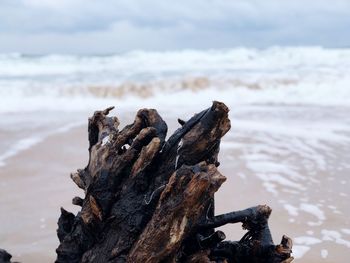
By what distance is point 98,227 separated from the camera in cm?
253

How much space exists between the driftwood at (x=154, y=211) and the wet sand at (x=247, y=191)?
5.05 feet

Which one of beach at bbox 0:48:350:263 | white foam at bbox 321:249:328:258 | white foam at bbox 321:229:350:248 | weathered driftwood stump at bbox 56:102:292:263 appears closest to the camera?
weathered driftwood stump at bbox 56:102:292:263

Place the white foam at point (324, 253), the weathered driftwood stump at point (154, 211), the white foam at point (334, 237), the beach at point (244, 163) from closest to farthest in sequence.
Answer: the weathered driftwood stump at point (154, 211) < the white foam at point (324, 253) < the white foam at point (334, 237) < the beach at point (244, 163)

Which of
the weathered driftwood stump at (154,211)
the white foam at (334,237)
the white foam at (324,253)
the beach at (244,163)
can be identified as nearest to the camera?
the weathered driftwood stump at (154,211)

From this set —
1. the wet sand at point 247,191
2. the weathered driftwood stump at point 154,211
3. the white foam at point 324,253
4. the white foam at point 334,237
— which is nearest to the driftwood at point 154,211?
the weathered driftwood stump at point 154,211

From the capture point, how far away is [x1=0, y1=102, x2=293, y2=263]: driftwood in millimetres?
2293

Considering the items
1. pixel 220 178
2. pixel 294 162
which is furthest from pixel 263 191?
pixel 220 178

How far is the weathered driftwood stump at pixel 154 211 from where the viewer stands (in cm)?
229

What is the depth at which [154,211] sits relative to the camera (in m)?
2.34

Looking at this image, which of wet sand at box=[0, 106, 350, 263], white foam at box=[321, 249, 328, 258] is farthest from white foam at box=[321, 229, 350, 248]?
white foam at box=[321, 249, 328, 258]

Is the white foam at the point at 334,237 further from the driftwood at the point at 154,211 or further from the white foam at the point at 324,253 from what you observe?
the driftwood at the point at 154,211

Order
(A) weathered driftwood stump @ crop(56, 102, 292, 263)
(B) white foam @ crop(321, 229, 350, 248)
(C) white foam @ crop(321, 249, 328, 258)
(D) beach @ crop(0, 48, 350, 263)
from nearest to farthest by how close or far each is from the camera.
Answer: (A) weathered driftwood stump @ crop(56, 102, 292, 263), (C) white foam @ crop(321, 249, 328, 258), (B) white foam @ crop(321, 229, 350, 248), (D) beach @ crop(0, 48, 350, 263)

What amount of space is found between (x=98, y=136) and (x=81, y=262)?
2.32 feet

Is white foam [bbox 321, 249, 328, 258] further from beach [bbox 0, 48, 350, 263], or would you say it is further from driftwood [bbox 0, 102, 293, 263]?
driftwood [bbox 0, 102, 293, 263]
